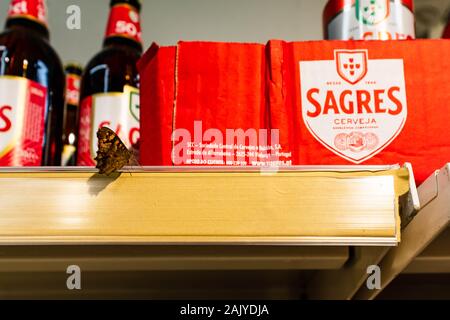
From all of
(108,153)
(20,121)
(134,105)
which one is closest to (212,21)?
(134,105)

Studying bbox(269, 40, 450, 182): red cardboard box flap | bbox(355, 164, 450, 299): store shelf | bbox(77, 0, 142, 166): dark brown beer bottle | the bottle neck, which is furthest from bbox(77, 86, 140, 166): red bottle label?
bbox(355, 164, 450, 299): store shelf

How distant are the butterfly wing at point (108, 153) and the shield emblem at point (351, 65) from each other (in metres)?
0.23

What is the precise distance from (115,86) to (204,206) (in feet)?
1.21

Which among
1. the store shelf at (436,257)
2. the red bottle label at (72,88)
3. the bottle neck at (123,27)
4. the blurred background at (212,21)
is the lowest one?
the store shelf at (436,257)

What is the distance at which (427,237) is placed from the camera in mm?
431

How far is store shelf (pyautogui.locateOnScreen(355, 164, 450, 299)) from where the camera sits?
1.37 feet

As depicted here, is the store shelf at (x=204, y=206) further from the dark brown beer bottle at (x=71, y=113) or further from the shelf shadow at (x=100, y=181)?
the dark brown beer bottle at (x=71, y=113)

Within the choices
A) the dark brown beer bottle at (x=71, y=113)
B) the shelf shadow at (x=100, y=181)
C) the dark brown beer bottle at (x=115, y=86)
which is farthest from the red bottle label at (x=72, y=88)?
the shelf shadow at (x=100, y=181)

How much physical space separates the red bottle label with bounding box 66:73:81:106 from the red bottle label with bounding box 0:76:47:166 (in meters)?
0.22

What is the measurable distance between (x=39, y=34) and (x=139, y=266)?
0.41 m

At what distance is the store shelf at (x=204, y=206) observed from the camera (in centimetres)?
43

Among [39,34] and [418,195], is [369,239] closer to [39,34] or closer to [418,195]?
[418,195]

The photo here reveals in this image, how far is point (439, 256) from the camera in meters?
0.51

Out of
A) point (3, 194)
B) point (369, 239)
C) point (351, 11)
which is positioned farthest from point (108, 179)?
point (351, 11)
